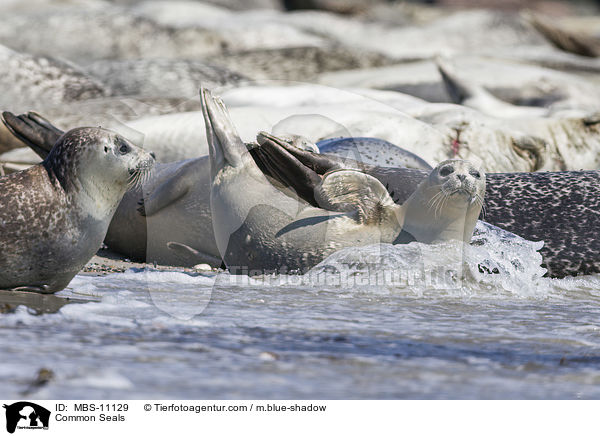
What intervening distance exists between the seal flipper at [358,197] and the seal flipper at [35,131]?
115 centimetres

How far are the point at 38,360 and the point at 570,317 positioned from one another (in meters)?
1.81

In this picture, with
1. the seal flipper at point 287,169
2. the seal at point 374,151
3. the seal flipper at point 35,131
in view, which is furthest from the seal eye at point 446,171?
the seal flipper at point 35,131

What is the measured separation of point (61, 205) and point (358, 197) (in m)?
1.27

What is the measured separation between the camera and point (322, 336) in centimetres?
248

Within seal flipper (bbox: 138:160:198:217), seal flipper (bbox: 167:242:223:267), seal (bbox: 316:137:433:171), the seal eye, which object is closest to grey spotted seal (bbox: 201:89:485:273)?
the seal eye

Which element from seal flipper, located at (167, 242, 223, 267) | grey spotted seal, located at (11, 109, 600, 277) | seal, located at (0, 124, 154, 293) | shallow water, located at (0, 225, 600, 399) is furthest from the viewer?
grey spotted seal, located at (11, 109, 600, 277)

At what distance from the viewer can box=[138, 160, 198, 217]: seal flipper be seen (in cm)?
440

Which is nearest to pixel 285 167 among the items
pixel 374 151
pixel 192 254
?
pixel 192 254

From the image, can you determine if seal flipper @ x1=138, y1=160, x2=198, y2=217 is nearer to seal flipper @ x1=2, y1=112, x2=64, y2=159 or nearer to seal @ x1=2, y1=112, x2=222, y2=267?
seal @ x1=2, y1=112, x2=222, y2=267

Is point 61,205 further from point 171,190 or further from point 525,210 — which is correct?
point 525,210
